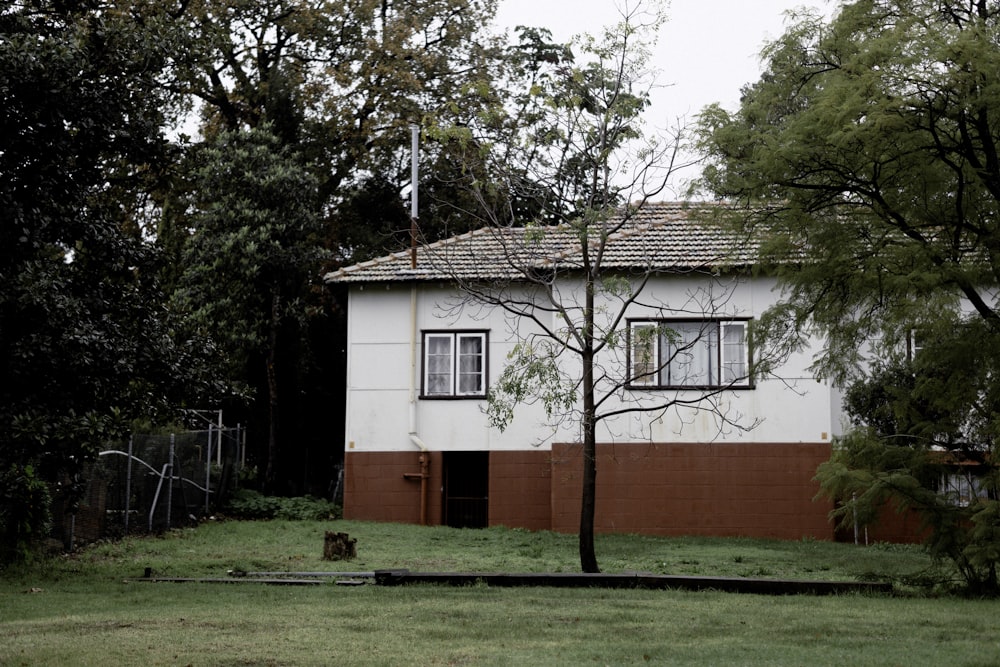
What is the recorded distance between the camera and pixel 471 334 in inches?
926

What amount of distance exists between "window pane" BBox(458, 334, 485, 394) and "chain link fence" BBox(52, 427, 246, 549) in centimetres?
509

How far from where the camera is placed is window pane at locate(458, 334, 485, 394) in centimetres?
2339

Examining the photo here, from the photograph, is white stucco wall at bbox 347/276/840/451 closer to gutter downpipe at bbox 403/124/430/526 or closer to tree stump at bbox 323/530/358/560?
gutter downpipe at bbox 403/124/430/526

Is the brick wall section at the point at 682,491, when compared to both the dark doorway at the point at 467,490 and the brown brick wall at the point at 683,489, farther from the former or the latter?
the dark doorway at the point at 467,490

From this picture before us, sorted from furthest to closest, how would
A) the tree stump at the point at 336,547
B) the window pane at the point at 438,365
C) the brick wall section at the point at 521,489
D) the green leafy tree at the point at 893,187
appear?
the window pane at the point at 438,365 → the brick wall section at the point at 521,489 → the tree stump at the point at 336,547 → the green leafy tree at the point at 893,187

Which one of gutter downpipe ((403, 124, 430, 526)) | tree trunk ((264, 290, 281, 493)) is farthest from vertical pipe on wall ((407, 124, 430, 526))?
tree trunk ((264, 290, 281, 493))

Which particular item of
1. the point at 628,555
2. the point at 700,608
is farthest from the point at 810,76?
the point at 628,555

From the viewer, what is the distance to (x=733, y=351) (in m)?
21.9

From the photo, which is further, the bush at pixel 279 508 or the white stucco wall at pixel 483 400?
the bush at pixel 279 508

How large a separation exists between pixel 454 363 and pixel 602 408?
3065 mm

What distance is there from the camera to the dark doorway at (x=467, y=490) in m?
23.9

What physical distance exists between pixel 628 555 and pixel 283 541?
572cm

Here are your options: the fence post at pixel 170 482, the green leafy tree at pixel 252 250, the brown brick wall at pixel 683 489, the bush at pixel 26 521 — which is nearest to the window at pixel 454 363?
the brown brick wall at pixel 683 489

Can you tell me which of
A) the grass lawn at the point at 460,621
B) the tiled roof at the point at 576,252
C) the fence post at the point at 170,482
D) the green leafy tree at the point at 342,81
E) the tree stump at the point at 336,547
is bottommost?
the grass lawn at the point at 460,621
